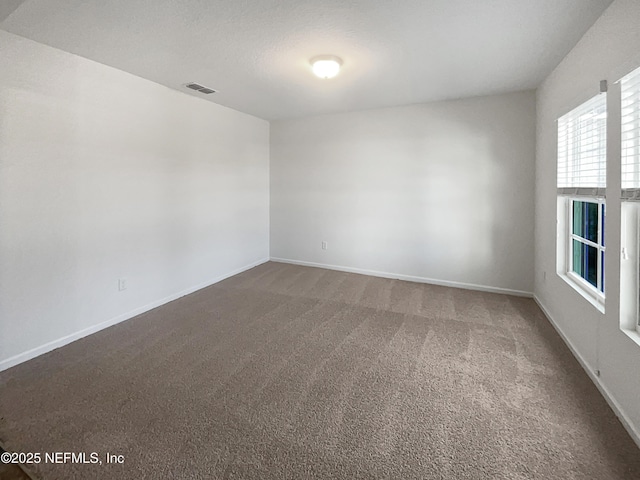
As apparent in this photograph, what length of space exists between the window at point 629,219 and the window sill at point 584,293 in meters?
0.28

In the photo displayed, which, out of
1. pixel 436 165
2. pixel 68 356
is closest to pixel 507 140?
pixel 436 165

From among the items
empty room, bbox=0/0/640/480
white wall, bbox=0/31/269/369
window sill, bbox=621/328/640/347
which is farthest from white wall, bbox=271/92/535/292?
window sill, bbox=621/328/640/347

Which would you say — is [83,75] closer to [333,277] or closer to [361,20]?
[361,20]

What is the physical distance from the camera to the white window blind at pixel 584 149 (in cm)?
217

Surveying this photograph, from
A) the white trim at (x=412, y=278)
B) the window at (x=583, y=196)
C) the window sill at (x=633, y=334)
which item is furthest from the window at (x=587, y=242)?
the white trim at (x=412, y=278)

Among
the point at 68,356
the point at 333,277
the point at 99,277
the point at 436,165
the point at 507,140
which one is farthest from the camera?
the point at 333,277

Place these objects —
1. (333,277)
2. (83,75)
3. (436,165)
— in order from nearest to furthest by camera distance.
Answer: (83,75) < (436,165) < (333,277)

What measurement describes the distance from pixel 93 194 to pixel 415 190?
3877 millimetres

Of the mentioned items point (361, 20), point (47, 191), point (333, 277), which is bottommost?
point (333, 277)

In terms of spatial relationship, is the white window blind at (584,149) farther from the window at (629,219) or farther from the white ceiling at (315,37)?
the white ceiling at (315,37)

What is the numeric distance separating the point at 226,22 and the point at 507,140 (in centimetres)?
347

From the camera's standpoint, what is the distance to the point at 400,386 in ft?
6.95

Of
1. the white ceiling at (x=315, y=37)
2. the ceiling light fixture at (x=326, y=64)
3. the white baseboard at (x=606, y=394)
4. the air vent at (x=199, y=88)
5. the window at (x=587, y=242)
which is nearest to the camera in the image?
the white baseboard at (x=606, y=394)

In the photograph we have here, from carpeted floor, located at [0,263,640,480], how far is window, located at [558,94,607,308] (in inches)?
25.6
